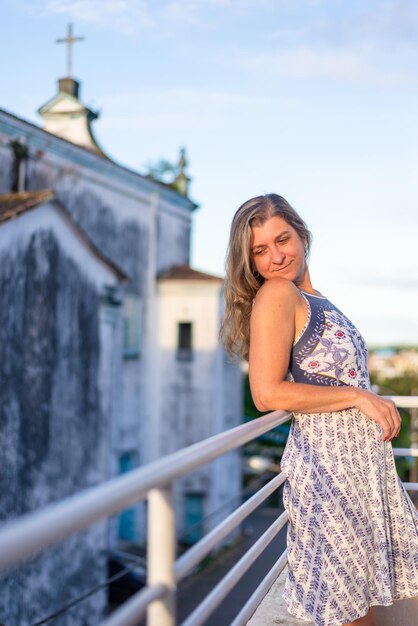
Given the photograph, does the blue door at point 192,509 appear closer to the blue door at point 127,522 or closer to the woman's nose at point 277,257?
the blue door at point 127,522

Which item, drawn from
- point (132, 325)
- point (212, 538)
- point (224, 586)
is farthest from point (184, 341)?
point (212, 538)

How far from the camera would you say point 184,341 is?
20.6 metres

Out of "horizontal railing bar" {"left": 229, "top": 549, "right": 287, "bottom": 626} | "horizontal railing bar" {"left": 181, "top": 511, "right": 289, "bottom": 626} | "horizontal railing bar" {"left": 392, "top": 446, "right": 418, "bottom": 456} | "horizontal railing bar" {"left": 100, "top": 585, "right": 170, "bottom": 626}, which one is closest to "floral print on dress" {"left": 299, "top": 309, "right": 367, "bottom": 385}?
"horizontal railing bar" {"left": 181, "top": 511, "right": 289, "bottom": 626}

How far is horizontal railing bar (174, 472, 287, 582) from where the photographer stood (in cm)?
161

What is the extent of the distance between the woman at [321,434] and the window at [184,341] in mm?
17998

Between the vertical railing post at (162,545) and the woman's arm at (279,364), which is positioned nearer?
the vertical railing post at (162,545)

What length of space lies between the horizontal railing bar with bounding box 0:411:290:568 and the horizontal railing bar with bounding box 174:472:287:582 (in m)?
0.19

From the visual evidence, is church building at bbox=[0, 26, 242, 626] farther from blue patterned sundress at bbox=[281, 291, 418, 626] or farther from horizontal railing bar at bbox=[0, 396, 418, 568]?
horizontal railing bar at bbox=[0, 396, 418, 568]

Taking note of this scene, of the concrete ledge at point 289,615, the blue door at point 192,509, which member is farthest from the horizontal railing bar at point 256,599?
the blue door at point 192,509

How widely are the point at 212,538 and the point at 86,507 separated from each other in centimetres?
81

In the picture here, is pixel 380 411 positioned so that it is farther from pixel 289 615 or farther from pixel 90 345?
pixel 90 345

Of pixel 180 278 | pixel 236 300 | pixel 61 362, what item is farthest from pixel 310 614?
pixel 180 278

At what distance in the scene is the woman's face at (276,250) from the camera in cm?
234

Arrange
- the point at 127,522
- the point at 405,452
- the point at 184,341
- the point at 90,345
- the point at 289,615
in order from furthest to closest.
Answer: the point at 184,341
the point at 127,522
the point at 90,345
the point at 405,452
the point at 289,615
